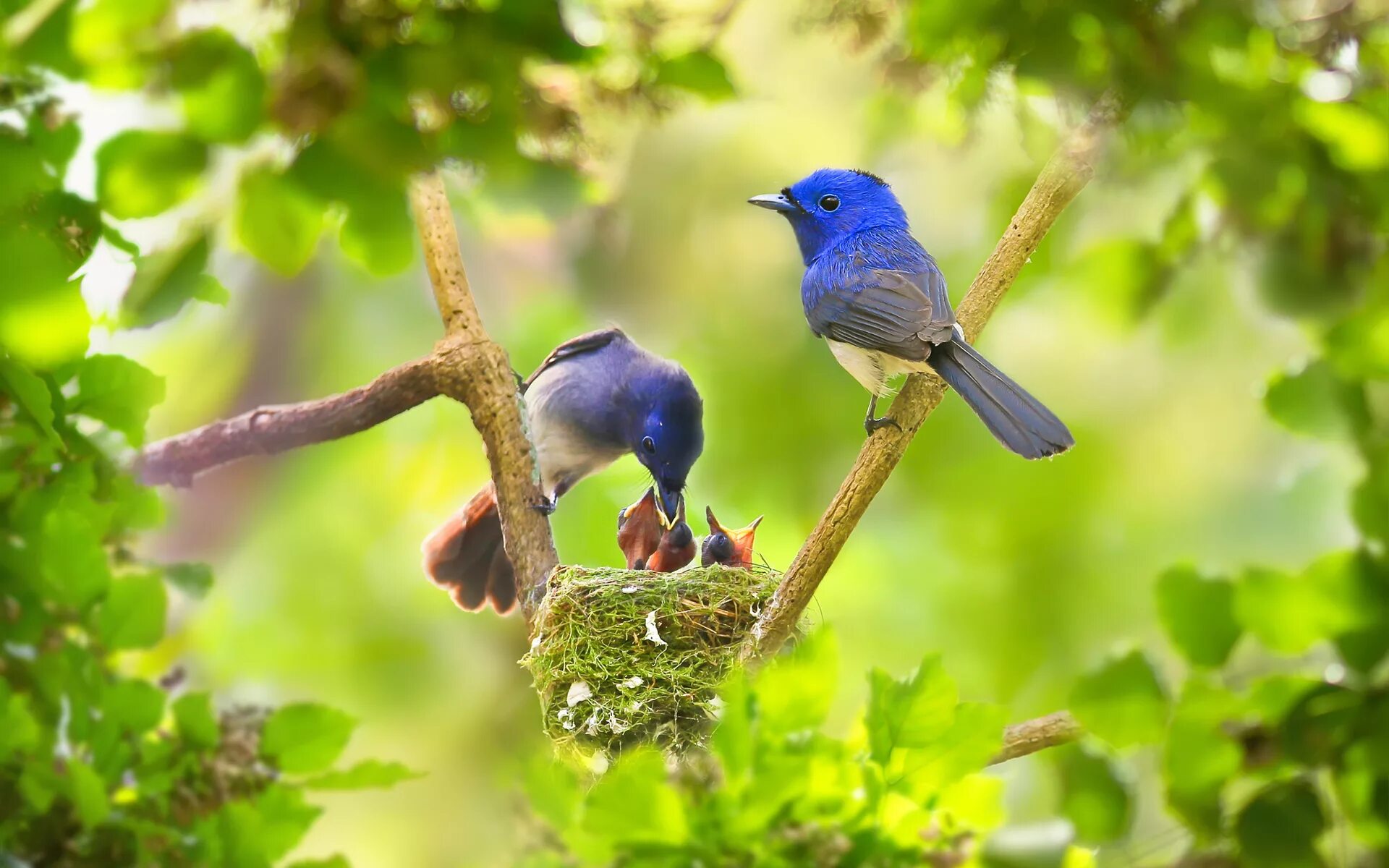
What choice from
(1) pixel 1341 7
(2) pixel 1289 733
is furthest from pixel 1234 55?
(2) pixel 1289 733

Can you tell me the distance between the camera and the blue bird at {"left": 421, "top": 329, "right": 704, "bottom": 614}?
148 inches

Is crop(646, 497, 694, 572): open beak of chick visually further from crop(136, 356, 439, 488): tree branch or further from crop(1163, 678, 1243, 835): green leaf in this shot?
crop(1163, 678, 1243, 835): green leaf

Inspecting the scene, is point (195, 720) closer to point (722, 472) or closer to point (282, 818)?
point (282, 818)

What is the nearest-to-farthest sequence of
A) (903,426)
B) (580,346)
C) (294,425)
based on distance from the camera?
1. (903,426)
2. (294,425)
3. (580,346)

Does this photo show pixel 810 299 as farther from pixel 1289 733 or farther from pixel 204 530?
pixel 204 530

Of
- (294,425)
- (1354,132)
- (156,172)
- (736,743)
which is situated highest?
(294,425)

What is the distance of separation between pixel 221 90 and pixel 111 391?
28.6 inches

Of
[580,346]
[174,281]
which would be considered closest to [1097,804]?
[174,281]

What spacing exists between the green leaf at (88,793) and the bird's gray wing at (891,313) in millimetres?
1946

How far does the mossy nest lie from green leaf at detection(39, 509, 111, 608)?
1421mm

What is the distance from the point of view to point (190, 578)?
A: 5.60 feet

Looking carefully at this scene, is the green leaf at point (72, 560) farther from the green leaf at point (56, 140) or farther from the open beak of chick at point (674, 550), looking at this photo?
the open beak of chick at point (674, 550)

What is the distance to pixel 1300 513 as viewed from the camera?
3.68m

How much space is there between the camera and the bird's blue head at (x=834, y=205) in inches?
146
